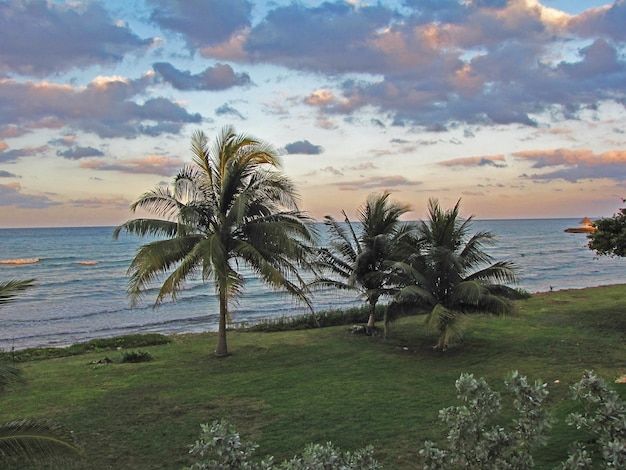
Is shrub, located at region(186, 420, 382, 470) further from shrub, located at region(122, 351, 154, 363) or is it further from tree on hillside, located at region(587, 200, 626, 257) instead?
tree on hillside, located at region(587, 200, 626, 257)

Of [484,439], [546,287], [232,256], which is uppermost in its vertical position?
[232,256]

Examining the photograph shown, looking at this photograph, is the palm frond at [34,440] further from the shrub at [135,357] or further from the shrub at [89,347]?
the shrub at [89,347]

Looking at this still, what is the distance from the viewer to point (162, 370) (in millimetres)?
12195

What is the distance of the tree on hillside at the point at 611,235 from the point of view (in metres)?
14.7

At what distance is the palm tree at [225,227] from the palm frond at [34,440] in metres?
7.04

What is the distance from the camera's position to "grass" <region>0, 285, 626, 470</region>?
24.8ft

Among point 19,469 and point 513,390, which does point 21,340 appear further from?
point 513,390

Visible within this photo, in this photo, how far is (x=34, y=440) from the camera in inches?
188

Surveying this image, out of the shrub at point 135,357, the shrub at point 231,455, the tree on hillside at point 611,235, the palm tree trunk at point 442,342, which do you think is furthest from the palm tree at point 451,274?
the shrub at point 231,455

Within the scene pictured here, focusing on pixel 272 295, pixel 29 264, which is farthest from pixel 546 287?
pixel 29 264

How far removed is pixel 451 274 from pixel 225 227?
19.7 ft

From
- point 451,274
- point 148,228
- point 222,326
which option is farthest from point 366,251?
point 148,228

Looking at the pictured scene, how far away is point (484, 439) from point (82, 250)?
84105 millimetres

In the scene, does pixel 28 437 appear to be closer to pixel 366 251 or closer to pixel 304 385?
pixel 304 385
